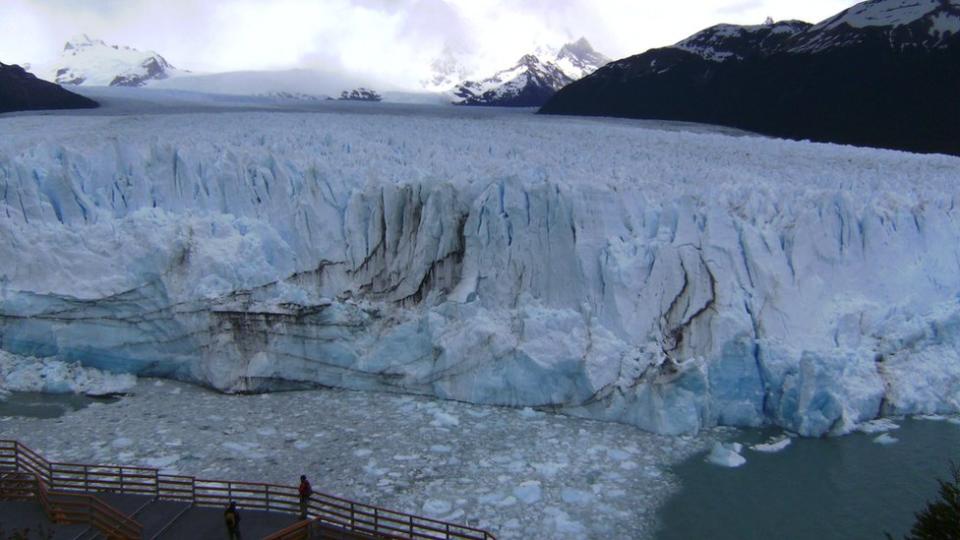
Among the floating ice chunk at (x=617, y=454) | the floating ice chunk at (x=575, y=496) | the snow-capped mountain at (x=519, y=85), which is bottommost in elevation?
the floating ice chunk at (x=575, y=496)

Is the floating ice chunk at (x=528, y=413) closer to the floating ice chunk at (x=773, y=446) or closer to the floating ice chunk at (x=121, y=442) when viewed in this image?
the floating ice chunk at (x=773, y=446)

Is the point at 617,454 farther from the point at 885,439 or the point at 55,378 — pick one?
the point at 55,378

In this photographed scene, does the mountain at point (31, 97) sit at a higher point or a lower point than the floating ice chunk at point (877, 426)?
higher

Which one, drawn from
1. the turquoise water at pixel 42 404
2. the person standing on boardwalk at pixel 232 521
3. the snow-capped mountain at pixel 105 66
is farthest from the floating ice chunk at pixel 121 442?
the snow-capped mountain at pixel 105 66

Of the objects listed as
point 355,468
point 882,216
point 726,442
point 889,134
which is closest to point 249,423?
point 355,468

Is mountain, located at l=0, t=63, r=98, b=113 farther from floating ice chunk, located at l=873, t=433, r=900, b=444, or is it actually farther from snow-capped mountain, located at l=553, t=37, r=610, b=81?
snow-capped mountain, located at l=553, t=37, r=610, b=81

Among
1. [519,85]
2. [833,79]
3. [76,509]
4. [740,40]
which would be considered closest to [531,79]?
[519,85]
